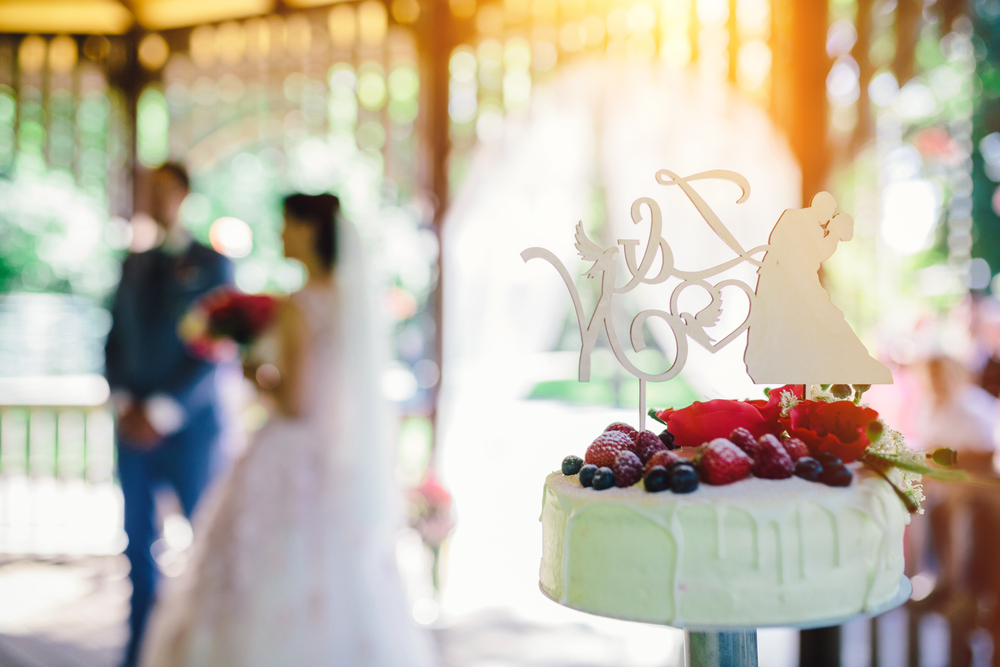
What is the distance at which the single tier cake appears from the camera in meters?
1.08

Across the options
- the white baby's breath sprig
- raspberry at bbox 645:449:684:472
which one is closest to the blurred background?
the white baby's breath sprig

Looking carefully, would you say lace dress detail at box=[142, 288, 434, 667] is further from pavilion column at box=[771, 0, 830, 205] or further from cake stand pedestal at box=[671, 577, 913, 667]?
pavilion column at box=[771, 0, 830, 205]

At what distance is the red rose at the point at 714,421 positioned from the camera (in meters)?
1.26

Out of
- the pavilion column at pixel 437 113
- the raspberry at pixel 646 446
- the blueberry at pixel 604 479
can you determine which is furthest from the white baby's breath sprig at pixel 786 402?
the pavilion column at pixel 437 113

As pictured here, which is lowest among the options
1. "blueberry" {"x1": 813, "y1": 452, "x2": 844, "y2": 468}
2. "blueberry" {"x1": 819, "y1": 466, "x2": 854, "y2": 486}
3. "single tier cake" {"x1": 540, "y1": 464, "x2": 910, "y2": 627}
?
"single tier cake" {"x1": 540, "y1": 464, "x2": 910, "y2": 627}

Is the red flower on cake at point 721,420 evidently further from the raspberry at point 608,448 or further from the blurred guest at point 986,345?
the blurred guest at point 986,345

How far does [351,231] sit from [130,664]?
189 centimetres

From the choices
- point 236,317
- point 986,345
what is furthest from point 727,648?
point 986,345

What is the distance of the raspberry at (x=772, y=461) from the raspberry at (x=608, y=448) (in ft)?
0.66

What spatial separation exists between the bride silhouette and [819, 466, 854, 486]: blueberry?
15 cm

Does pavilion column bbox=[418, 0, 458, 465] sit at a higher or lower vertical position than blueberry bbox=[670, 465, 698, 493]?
higher

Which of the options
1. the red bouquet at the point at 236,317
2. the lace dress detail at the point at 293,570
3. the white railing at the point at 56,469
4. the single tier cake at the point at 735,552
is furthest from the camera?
the white railing at the point at 56,469

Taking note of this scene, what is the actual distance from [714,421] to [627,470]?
193 mm

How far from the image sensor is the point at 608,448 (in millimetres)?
1219
